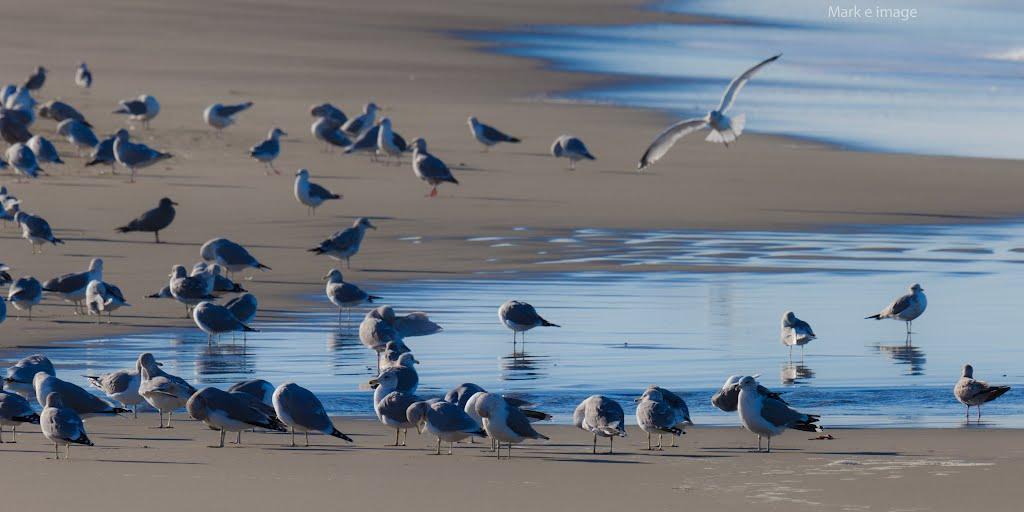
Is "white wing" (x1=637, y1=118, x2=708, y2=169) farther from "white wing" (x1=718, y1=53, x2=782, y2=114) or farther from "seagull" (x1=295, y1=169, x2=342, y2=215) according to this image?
"seagull" (x1=295, y1=169, x2=342, y2=215)

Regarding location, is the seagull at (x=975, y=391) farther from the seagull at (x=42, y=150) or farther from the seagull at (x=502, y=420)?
the seagull at (x=42, y=150)

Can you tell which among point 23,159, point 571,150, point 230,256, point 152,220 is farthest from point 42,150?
point 230,256

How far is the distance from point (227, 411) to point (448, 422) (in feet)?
4.62

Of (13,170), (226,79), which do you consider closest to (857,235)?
(13,170)

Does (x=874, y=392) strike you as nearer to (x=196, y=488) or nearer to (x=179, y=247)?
(x=196, y=488)

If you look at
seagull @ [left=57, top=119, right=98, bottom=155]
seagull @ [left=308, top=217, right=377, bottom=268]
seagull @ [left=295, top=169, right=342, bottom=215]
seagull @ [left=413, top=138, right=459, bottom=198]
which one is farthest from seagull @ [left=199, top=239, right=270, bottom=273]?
seagull @ [left=57, top=119, right=98, bottom=155]

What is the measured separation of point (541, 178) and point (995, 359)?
46.5 feet

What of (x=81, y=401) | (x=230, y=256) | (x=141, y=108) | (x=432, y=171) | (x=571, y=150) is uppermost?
(x=141, y=108)

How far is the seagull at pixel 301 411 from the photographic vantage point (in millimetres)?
11086

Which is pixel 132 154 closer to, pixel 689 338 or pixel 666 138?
pixel 666 138

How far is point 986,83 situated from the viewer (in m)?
49.8

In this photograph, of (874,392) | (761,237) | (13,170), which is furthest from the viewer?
(13,170)

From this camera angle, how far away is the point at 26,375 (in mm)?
12414

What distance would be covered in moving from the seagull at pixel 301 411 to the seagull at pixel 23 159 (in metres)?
15.5
